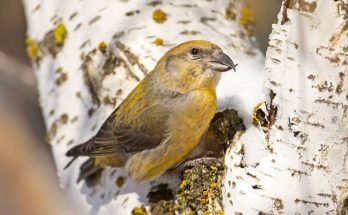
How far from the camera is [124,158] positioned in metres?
4.66

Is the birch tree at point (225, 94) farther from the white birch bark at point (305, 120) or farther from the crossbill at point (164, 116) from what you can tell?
the crossbill at point (164, 116)

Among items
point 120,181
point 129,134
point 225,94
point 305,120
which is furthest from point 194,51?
point 305,120

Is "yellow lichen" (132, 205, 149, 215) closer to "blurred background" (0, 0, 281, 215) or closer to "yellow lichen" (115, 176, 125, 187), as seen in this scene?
"yellow lichen" (115, 176, 125, 187)

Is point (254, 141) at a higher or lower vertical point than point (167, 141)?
higher

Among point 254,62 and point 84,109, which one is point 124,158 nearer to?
point 84,109

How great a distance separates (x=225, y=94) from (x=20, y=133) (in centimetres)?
416

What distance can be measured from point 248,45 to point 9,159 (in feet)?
12.3

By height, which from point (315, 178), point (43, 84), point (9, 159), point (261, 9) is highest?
point (315, 178)

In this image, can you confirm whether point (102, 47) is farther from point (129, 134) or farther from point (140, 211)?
point (140, 211)

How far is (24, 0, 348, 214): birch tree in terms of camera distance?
10.1 feet

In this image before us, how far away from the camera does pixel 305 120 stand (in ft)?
10.3

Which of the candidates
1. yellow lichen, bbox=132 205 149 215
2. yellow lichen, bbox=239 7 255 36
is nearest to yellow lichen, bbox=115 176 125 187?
yellow lichen, bbox=132 205 149 215

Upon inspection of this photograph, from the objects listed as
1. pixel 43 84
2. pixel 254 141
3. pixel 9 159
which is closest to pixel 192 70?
pixel 254 141

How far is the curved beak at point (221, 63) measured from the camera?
4.18 metres
